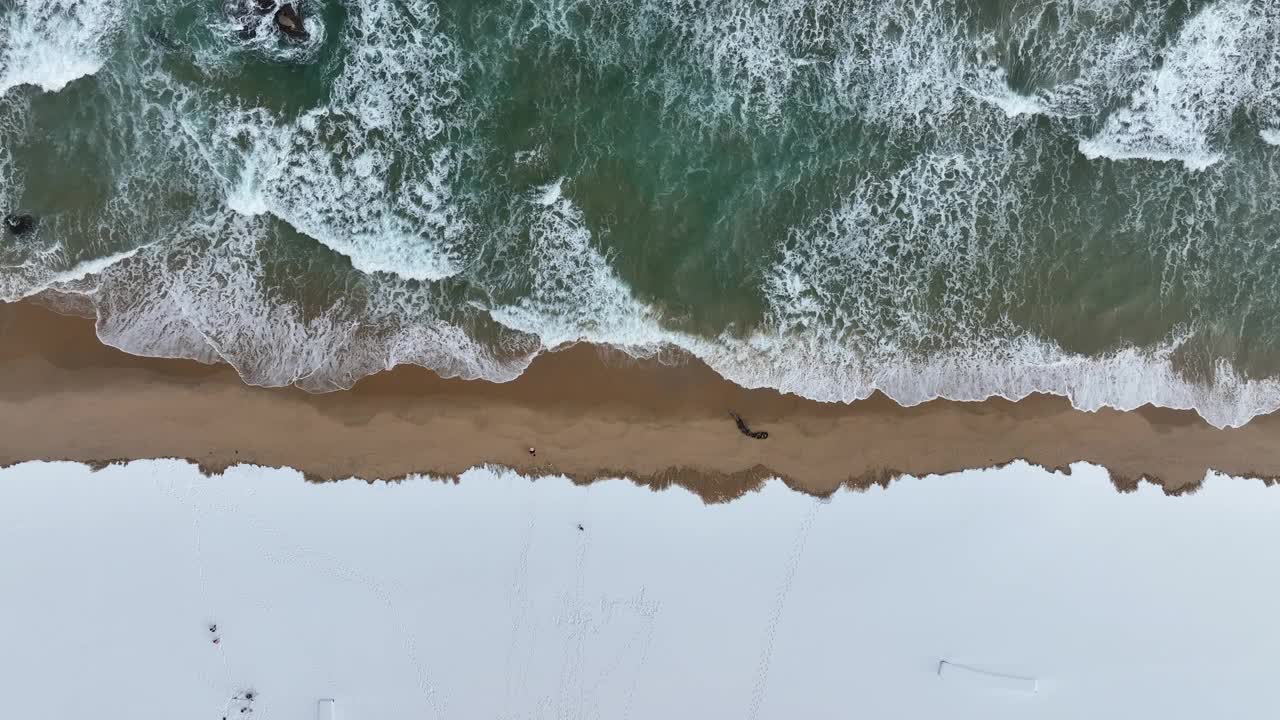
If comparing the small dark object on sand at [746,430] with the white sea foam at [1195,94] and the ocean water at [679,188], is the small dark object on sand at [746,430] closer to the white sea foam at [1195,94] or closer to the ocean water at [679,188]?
the ocean water at [679,188]

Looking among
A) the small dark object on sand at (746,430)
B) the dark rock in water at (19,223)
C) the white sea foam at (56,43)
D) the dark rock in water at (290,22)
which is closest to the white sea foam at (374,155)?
the dark rock in water at (290,22)

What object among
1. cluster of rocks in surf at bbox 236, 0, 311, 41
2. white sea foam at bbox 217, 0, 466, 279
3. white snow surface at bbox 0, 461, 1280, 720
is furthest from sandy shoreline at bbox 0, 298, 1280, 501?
cluster of rocks in surf at bbox 236, 0, 311, 41

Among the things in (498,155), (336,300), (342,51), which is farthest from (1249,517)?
(342,51)

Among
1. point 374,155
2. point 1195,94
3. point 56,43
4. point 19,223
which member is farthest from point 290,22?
point 1195,94

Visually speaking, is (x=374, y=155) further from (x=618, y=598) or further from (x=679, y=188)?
(x=618, y=598)

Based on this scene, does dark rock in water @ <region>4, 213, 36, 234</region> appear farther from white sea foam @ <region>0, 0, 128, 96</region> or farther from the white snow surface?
the white snow surface

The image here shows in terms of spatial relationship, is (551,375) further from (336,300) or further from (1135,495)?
(1135,495)

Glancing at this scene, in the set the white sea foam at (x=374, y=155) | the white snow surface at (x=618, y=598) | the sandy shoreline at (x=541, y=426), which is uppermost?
the white sea foam at (x=374, y=155)
